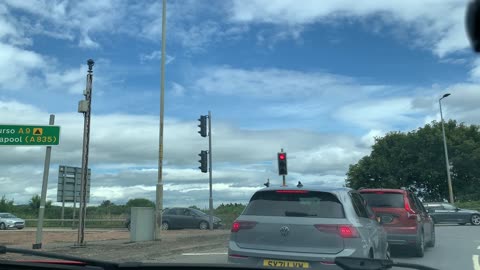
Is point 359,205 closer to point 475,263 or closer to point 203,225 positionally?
point 475,263

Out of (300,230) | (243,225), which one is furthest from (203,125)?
(300,230)

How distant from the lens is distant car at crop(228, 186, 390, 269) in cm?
710

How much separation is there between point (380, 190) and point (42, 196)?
9.63 m

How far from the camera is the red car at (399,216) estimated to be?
12.4 metres

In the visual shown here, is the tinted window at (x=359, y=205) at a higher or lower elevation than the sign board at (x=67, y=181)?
lower

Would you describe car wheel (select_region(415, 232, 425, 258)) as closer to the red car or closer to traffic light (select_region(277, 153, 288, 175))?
the red car

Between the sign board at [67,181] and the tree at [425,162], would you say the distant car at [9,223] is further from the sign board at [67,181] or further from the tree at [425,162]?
the tree at [425,162]

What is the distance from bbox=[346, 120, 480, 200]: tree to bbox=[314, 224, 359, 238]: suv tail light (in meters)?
47.0

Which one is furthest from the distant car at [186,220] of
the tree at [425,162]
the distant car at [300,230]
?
the tree at [425,162]

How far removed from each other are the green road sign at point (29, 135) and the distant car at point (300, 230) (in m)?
9.50

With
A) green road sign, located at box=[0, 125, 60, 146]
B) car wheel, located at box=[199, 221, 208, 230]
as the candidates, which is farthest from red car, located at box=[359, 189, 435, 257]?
car wheel, located at box=[199, 221, 208, 230]

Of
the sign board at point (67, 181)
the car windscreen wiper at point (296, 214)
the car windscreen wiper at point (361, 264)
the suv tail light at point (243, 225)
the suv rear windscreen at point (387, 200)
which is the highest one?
the sign board at point (67, 181)

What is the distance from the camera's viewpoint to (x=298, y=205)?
7461 mm

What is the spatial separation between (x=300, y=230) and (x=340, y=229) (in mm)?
544
